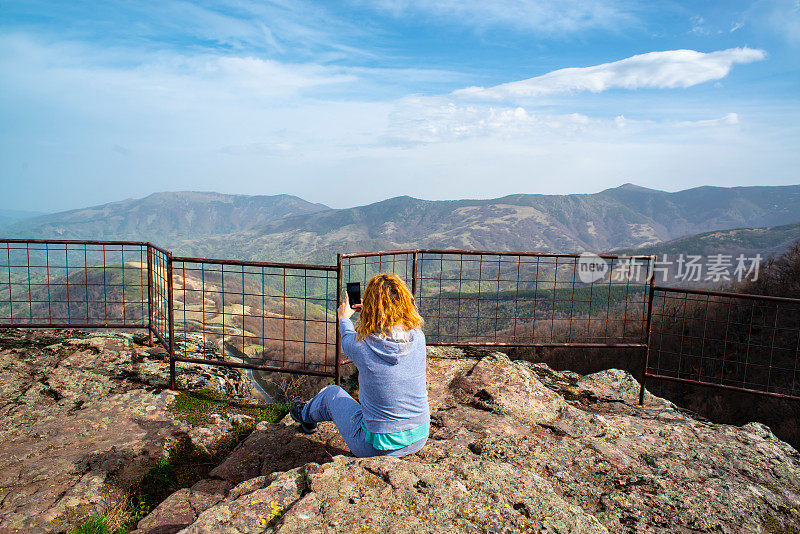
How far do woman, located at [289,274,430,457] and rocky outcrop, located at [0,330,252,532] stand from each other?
2678mm

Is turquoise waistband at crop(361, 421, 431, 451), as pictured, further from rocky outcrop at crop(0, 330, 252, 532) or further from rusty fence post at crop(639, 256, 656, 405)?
rusty fence post at crop(639, 256, 656, 405)

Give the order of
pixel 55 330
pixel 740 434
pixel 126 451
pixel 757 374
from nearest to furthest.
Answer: pixel 126 451
pixel 740 434
pixel 55 330
pixel 757 374

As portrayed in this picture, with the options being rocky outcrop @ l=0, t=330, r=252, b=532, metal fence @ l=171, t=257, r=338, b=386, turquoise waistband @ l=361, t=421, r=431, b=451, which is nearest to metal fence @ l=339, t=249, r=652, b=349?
metal fence @ l=171, t=257, r=338, b=386

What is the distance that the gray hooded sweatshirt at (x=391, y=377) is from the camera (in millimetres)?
3395

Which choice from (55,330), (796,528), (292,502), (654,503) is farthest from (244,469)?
(55,330)

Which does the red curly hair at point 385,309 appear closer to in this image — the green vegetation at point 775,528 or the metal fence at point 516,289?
the metal fence at point 516,289

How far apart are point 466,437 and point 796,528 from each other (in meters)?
2.76

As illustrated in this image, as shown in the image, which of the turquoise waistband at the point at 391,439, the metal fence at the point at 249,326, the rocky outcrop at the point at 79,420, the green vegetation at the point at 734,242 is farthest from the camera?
the green vegetation at the point at 734,242

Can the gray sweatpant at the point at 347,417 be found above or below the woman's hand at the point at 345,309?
below

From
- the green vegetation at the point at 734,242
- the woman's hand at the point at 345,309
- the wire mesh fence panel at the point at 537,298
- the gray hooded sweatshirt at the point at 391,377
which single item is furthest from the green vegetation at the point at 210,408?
the green vegetation at the point at 734,242

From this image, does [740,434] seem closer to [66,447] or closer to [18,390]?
[66,447]

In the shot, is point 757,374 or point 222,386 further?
point 757,374

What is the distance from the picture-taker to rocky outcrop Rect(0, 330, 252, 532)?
4156mm

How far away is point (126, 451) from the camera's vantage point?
4.96 metres
